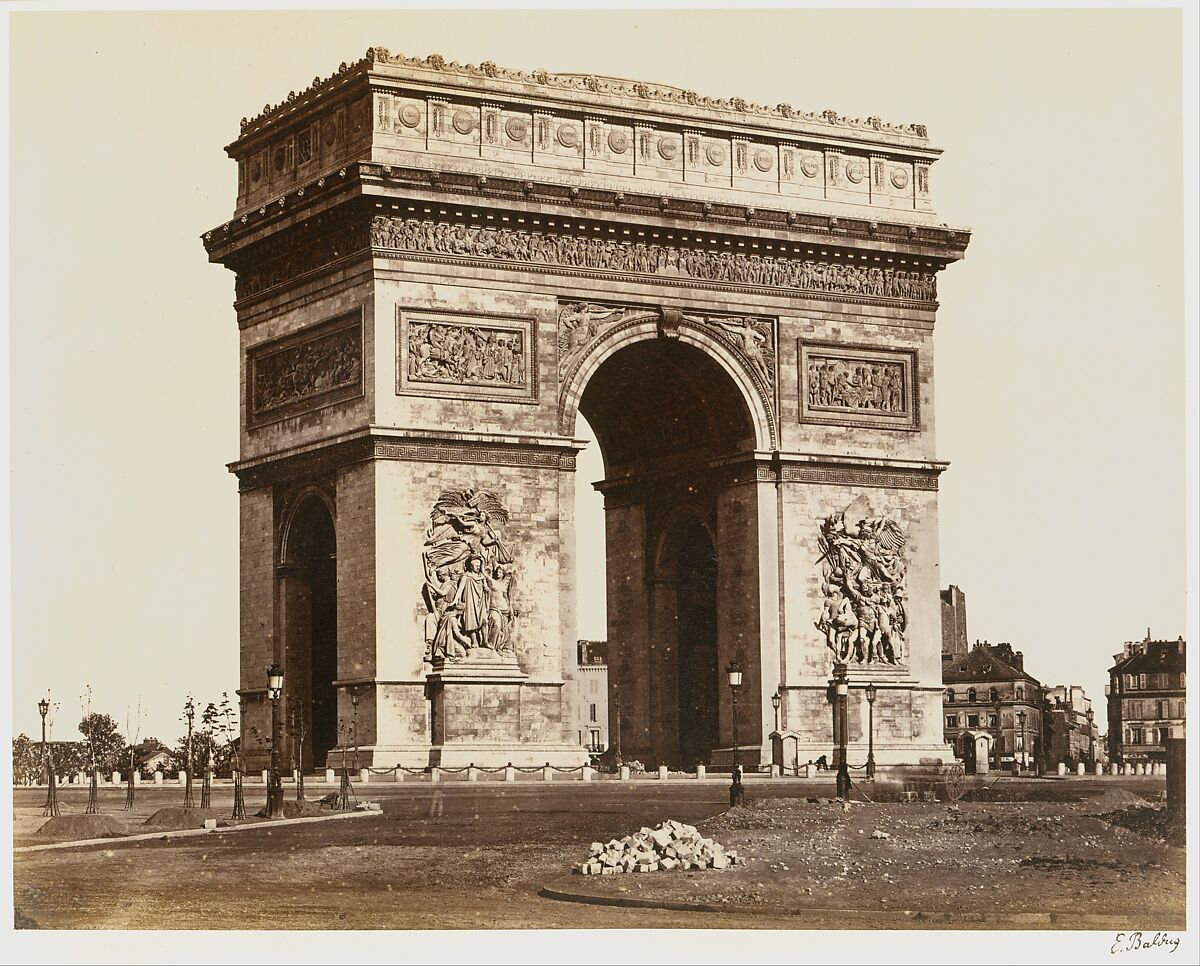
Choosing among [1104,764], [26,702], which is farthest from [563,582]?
[1104,764]

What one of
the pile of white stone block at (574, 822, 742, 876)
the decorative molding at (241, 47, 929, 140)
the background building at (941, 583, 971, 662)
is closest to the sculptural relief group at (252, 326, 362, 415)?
the decorative molding at (241, 47, 929, 140)

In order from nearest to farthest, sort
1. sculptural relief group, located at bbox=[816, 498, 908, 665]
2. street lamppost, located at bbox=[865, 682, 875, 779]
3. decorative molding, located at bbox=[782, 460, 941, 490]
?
street lamppost, located at bbox=[865, 682, 875, 779] < decorative molding, located at bbox=[782, 460, 941, 490] < sculptural relief group, located at bbox=[816, 498, 908, 665]

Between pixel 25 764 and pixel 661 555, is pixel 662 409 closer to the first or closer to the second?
pixel 661 555

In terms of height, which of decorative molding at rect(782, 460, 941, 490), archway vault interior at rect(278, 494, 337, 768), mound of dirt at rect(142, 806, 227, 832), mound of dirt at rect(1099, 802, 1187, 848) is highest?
decorative molding at rect(782, 460, 941, 490)

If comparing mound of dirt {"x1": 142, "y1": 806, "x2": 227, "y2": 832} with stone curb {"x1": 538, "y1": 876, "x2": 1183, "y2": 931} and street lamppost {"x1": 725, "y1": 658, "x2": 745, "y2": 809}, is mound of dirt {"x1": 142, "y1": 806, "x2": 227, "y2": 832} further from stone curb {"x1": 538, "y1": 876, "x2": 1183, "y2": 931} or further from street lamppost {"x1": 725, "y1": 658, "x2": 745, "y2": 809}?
stone curb {"x1": 538, "y1": 876, "x2": 1183, "y2": 931}

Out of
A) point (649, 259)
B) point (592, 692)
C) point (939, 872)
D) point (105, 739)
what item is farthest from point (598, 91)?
point (592, 692)

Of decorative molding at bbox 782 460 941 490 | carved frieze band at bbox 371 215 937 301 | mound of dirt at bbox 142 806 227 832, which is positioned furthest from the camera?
decorative molding at bbox 782 460 941 490

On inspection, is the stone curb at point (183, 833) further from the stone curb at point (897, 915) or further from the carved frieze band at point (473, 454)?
the carved frieze band at point (473, 454)

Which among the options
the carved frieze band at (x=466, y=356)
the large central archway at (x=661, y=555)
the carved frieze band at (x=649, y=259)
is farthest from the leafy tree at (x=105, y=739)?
the carved frieze band at (x=649, y=259)
